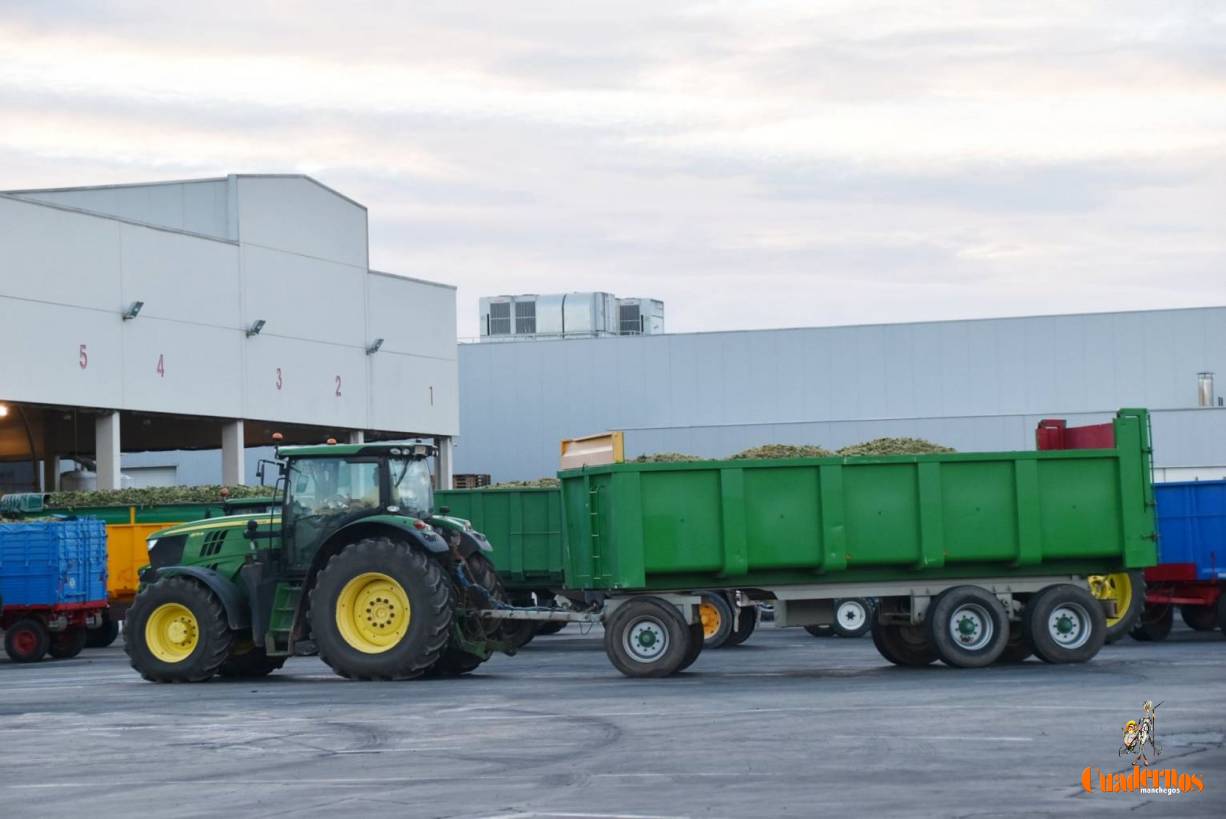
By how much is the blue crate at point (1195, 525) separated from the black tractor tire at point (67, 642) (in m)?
16.0

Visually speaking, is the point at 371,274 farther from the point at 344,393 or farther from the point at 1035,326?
the point at 1035,326

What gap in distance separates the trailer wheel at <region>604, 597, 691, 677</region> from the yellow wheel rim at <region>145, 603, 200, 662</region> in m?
4.72

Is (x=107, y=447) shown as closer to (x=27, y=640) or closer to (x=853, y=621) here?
(x=27, y=640)

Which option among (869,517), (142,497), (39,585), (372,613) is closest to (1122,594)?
(869,517)

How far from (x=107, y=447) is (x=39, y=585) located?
1259 cm

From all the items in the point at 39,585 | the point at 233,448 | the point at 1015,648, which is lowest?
the point at 1015,648

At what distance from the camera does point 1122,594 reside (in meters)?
21.2

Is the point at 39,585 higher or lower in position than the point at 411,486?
lower

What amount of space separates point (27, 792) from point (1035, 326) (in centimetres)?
4684

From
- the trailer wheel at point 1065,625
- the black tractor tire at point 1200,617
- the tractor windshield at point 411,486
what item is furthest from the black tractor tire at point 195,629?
the black tractor tire at point 1200,617

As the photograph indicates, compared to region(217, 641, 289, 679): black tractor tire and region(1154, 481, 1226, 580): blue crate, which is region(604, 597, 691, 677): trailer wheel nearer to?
region(217, 641, 289, 679): black tractor tire

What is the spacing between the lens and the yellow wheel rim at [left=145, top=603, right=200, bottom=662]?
19.8 m

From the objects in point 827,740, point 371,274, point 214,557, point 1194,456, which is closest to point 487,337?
point 371,274

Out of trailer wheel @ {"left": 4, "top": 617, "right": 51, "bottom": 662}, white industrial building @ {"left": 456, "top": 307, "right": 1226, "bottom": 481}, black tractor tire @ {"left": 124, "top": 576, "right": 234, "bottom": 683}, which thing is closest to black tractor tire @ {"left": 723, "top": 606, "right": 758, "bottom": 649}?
black tractor tire @ {"left": 124, "top": 576, "right": 234, "bottom": 683}
